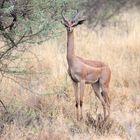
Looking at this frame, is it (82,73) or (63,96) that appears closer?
(82,73)

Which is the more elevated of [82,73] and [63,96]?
[82,73]

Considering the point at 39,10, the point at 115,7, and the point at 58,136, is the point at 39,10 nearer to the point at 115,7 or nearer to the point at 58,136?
the point at 58,136

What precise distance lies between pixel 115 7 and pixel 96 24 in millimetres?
2056

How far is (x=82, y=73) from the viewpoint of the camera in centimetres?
778

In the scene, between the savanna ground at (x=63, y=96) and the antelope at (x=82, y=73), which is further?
the antelope at (x=82, y=73)

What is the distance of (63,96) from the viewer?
8.74 meters

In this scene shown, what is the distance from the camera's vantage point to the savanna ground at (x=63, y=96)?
7348 millimetres

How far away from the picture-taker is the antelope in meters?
7.63

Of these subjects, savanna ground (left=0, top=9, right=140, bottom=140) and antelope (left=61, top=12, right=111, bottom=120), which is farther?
antelope (left=61, top=12, right=111, bottom=120)

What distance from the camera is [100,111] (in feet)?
27.7

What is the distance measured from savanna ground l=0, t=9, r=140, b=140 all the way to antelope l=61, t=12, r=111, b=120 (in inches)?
8.0

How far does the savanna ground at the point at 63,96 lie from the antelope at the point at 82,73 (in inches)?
8.0

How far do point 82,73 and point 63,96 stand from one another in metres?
1.06

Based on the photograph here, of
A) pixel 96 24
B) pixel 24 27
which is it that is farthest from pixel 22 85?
pixel 96 24
